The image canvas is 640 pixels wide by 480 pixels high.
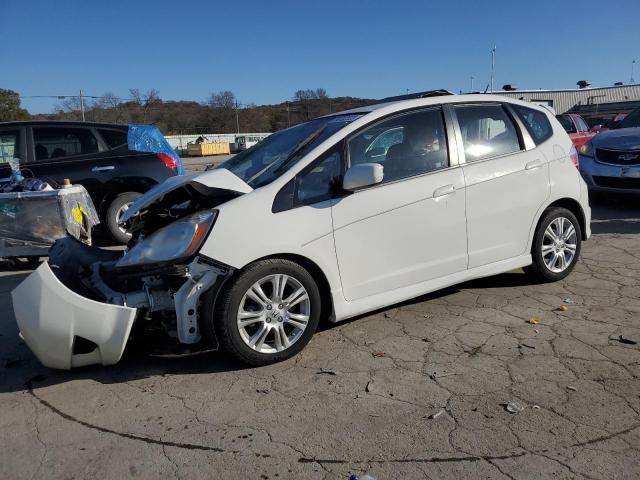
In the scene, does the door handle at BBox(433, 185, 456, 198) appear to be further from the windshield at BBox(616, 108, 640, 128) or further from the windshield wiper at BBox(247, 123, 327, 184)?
the windshield at BBox(616, 108, 640, 128)

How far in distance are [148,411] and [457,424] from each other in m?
1.73

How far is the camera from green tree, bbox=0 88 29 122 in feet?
172

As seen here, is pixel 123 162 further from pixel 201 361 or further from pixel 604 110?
pixel 604 110

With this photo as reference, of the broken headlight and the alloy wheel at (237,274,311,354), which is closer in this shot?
the broken headlight

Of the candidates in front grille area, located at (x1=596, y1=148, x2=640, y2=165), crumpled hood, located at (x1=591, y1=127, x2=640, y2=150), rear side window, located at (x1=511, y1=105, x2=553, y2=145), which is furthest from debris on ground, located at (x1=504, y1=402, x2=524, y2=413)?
crumpled hood, located at (x1=591, y1=127, x2=640, y2=150)

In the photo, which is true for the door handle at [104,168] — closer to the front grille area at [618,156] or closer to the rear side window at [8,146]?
Result: the rear side window at [8,146]

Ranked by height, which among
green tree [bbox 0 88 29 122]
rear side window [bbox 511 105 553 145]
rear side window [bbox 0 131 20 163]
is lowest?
rear side window [bbox 511 105 553 145]

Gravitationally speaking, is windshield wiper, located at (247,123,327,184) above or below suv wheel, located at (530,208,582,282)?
above

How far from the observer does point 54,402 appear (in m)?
3.18

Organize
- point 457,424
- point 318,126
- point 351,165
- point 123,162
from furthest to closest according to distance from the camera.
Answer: point 123,162 → point 318,126 → point 351,165 → point 457,424

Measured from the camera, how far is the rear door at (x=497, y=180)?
428cm

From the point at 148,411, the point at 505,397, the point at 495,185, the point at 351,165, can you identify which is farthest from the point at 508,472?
the point at 495,185

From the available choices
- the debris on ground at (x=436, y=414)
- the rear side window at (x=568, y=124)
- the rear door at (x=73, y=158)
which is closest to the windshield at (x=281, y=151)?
the debris on ground at (x=436, y=414)

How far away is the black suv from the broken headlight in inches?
165
